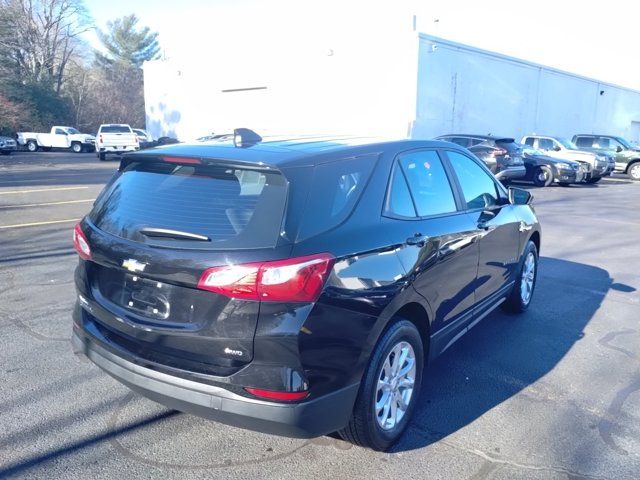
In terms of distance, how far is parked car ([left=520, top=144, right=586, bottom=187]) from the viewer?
19297 mm

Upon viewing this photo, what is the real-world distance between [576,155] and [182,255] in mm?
21201

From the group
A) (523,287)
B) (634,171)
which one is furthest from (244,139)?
(634,171)

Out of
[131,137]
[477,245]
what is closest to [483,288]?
[477,245]

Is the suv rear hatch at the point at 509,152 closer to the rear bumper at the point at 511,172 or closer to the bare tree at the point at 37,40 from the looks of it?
the rear bumper at the point at 511,172

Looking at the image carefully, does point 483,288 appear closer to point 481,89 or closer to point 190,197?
point 190,197

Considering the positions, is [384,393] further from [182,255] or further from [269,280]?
[182,255]

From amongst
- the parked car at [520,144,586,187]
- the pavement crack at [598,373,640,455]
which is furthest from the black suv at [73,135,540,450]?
the parked car at [520,144,586,187]

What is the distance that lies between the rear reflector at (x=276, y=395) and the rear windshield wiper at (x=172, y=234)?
29.9 inches

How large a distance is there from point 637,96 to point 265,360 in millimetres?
48685

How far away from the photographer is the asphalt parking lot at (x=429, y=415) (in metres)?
3.07

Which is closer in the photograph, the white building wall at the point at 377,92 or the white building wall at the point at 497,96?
the white building wall at the point at 377,92

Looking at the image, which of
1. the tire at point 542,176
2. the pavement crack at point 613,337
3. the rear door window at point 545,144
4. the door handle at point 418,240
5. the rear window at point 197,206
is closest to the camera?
the rear window at point 197,206

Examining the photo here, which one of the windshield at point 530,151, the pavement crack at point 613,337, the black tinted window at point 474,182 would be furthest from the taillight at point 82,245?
the windshield at point 530,151

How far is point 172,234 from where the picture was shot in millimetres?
2859
